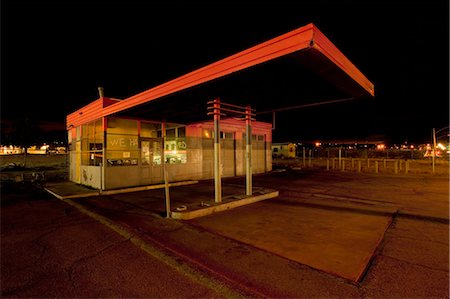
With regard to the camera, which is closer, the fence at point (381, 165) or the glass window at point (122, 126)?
the glass window at point (122, 126)

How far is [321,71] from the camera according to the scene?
559cm

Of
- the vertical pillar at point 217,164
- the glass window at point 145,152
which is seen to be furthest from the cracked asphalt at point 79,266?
the glass window at point 145,152

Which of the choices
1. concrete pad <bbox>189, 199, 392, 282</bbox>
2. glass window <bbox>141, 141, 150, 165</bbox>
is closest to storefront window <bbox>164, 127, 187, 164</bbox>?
glass window <bbox>141, 141, 150, 165</bbox>

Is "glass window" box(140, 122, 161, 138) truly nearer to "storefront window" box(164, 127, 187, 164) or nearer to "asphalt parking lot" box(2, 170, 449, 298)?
"storefront window" box(164, 127, 187, 164)

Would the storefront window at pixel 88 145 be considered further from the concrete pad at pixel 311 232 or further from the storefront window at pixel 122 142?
the concrete pad at pixel 311 232

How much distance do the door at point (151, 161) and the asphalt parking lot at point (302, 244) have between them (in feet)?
12.2

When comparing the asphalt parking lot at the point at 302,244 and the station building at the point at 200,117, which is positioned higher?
the station building at the point at 200,117

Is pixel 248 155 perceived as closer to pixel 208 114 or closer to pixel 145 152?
pixel 208 114

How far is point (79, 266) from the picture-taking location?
4.10 m

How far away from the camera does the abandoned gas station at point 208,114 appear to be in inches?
203

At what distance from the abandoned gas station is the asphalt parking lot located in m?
1.59

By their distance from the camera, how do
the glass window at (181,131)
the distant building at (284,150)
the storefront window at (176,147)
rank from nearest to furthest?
the storefront window at (176,147)
the glass window at (181,131)
the distant building at (284,150)

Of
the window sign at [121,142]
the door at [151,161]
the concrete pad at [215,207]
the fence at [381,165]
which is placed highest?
the window sign at [121,142]

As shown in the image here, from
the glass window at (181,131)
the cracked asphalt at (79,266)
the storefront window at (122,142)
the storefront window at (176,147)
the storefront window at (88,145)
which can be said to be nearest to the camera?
the cracked asphalt at (79,266)
